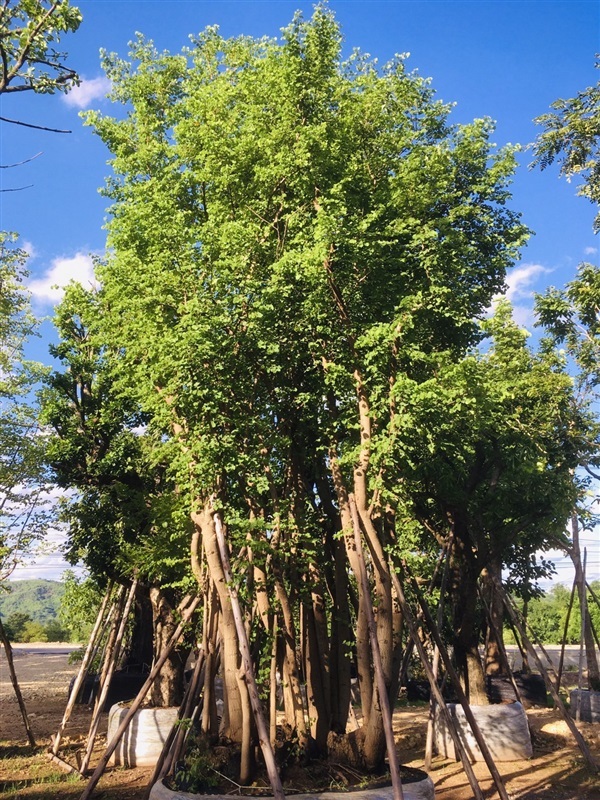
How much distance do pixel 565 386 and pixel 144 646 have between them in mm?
15897

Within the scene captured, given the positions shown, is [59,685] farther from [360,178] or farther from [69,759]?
[360,178]

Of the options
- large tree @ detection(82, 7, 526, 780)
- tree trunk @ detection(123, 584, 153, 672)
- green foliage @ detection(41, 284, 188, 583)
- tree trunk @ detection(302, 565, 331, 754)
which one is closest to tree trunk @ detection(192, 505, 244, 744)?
large tree @ detection(82, 7, 526, 780)

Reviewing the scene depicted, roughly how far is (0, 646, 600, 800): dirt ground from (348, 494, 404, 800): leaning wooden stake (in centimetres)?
394

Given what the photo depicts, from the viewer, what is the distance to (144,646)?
21.9 meters

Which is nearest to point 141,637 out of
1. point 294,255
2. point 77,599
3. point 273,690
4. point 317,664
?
point 77,599

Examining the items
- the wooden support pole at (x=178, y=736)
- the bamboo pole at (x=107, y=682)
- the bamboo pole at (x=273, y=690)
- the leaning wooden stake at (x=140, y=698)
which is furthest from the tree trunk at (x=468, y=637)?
the bamboo pole at (x=107, y=682)

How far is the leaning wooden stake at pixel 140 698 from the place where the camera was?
954 cm

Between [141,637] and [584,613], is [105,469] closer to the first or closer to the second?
[141,637]

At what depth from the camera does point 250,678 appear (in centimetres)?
860

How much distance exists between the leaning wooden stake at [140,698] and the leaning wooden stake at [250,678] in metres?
2.38

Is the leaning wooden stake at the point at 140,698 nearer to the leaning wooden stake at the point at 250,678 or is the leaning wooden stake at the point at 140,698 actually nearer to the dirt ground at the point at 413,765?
the dirt ground at the point at 413,765

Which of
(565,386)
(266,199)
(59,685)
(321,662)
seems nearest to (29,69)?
(266,199)

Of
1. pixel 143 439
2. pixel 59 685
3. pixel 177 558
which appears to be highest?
pixel 143 439

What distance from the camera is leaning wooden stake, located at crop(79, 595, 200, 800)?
9539 millimetres
